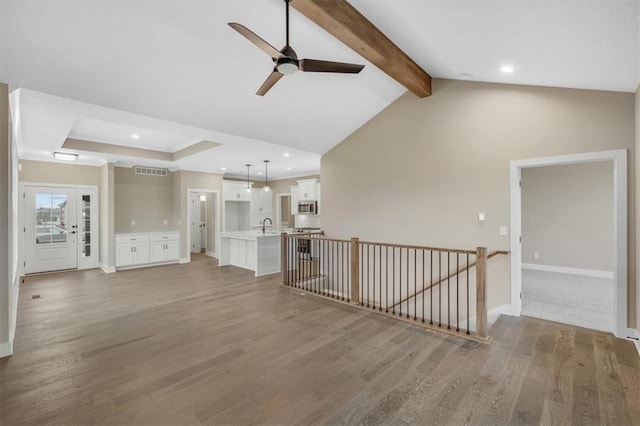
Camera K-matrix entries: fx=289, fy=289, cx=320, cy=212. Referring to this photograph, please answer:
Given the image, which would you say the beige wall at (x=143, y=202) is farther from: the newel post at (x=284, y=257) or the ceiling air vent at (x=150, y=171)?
the newel post at (x=284, y=257)

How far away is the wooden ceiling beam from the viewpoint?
2.45 metres

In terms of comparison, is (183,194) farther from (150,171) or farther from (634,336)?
(634,336)

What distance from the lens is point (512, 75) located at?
3400mm

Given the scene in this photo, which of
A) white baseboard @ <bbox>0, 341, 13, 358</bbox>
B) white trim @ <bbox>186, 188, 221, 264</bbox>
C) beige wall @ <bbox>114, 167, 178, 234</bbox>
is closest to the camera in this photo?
white baseboard @ <bbox>0, 341, 13, 358</bbox>

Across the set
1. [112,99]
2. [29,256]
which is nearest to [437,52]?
[112,99]

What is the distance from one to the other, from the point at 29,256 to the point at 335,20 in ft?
27.4

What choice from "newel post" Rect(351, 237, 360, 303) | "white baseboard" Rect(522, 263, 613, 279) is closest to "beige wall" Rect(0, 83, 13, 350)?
"newel post" Rect(351, 237, 360, 303)

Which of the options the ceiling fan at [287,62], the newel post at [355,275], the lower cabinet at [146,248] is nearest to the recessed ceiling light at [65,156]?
the lower cabinet at [146,248]

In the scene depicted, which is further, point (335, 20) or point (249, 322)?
point (249, 322)

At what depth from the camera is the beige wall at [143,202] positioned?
761cm

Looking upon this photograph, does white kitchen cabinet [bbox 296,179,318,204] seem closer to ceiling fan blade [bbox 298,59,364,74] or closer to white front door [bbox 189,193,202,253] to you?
white front door [bbox 189,193,202,253]

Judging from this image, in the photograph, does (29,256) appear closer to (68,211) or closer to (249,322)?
(68,211)

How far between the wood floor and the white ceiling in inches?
106

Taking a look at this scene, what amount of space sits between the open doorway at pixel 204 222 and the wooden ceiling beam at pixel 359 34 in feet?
22.4
